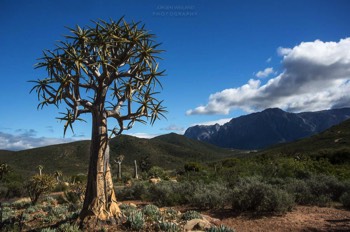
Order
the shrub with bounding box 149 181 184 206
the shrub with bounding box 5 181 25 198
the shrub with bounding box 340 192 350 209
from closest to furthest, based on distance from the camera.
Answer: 1. the shrub with bounding box 340 192 350 209
2. the shrub with bounding box 149 181 184 206
3. the shrub with bounding box 5 181 25 198

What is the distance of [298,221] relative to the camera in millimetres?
10117

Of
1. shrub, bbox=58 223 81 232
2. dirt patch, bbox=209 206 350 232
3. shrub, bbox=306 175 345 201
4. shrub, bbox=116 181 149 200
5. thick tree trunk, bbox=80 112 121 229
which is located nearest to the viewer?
shrub, bbox=58 223 81 232

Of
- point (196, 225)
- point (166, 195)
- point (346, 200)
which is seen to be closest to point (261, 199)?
point (346, 200)

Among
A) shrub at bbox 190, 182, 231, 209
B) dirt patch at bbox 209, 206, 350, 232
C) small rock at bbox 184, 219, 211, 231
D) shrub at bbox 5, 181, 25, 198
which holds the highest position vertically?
shrub at bbox 5, 181, 25, 198

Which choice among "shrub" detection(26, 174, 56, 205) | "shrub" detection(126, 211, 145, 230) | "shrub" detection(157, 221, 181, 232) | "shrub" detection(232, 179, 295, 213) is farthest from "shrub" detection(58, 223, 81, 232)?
"shrub" detection(26, 174, 56, 205)

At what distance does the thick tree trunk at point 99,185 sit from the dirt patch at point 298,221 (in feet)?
12.9

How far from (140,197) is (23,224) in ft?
29.2

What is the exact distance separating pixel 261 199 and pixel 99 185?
598 cm

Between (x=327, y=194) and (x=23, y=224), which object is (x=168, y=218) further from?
(x=327, y=194)

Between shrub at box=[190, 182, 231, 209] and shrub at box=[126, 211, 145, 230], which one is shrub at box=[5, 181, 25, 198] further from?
shrub at box=[126, 211, 145, 230]

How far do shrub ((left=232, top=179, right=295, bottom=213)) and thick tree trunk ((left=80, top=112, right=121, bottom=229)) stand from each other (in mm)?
4981

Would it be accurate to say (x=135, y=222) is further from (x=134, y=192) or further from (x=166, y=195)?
(x=134, y=192)

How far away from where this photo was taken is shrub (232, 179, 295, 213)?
1118cm

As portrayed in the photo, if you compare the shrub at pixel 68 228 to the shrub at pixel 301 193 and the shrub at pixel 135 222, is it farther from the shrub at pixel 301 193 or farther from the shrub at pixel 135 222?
the shrub at pixel 301 193
